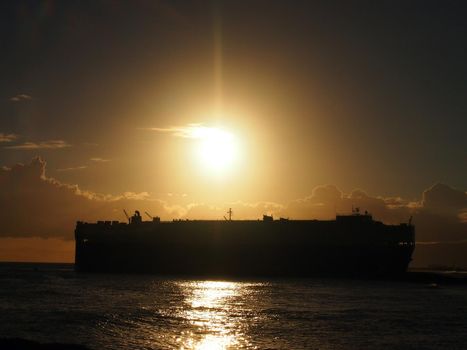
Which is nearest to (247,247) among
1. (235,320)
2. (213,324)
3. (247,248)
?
(247,248)

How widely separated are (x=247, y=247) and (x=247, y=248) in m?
0.20

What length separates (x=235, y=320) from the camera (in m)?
46.8

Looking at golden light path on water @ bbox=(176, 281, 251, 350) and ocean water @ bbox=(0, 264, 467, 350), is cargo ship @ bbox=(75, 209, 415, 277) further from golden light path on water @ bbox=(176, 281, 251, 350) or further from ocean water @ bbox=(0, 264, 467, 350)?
golden light path on water @ bbox=(176, 281, 251, 350)

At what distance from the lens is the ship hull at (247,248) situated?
115375 millimetres

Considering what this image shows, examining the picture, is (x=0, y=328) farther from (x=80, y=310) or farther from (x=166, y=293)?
(x=166, y=293)

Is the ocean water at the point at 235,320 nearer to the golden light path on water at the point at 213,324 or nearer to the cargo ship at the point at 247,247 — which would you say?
the golden light path on water at the point at 213,324

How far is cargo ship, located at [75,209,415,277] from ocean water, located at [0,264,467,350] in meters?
43.5

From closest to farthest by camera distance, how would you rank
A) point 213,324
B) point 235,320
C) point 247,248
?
point 213,324
point 235,320
point 247,248

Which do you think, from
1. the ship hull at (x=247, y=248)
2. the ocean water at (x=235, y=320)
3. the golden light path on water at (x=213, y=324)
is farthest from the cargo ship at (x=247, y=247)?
the golden light path on water at (x=213, y=324)

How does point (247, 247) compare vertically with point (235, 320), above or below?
above

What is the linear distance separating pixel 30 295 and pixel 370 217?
225ft

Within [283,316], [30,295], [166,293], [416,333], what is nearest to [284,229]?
[166,293]

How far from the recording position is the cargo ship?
11544cm

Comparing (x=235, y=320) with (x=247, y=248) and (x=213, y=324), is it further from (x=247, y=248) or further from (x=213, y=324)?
(x=247, y=248)
